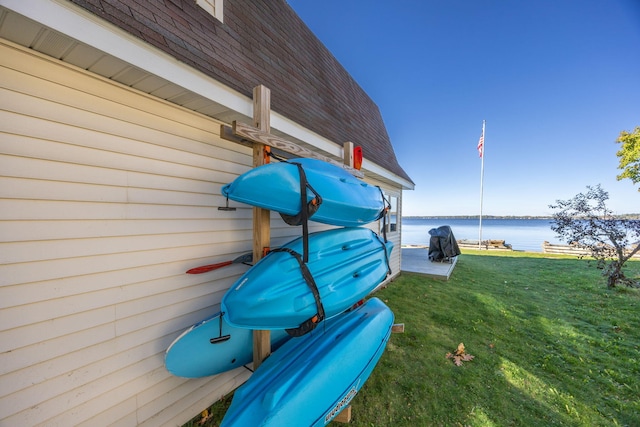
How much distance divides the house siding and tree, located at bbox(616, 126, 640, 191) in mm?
15142

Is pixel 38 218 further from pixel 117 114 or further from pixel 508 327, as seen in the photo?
pixel 508 327

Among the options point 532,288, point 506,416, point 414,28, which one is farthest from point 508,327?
point 414,28

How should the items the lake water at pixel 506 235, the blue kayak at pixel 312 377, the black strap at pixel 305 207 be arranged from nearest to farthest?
the blue kayak at pixel 312 377 < the black strap at pixel 305 207 < the lake water at pixel 506 235

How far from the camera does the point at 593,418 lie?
7.66ft

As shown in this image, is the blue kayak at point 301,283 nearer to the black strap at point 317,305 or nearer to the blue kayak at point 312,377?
the black strap at point 317,305

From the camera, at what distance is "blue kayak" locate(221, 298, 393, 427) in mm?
1575

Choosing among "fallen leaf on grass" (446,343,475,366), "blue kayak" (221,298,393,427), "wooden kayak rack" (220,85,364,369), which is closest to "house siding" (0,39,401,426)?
"wooden kayak rack" (220,85,364,369)

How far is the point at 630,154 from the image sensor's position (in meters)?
9.01

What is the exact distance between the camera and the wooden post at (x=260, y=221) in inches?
85.5

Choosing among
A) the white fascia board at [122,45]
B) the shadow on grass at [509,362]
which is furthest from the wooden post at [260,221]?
the shadow on grass at [509,362]

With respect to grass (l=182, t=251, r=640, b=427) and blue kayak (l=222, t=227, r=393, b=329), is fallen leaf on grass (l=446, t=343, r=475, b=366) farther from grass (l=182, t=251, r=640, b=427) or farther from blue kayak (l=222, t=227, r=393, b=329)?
blue kayak (l=222, t=227, r=393, b=329)

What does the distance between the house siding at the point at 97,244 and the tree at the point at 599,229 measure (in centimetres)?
954

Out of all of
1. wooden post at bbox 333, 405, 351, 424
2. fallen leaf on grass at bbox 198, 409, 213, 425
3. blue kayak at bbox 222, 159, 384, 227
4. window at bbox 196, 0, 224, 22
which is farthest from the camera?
window at bbox 196, 0, 224, 22

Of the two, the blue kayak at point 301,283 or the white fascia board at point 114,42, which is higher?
the white fascia board at point 114,42
